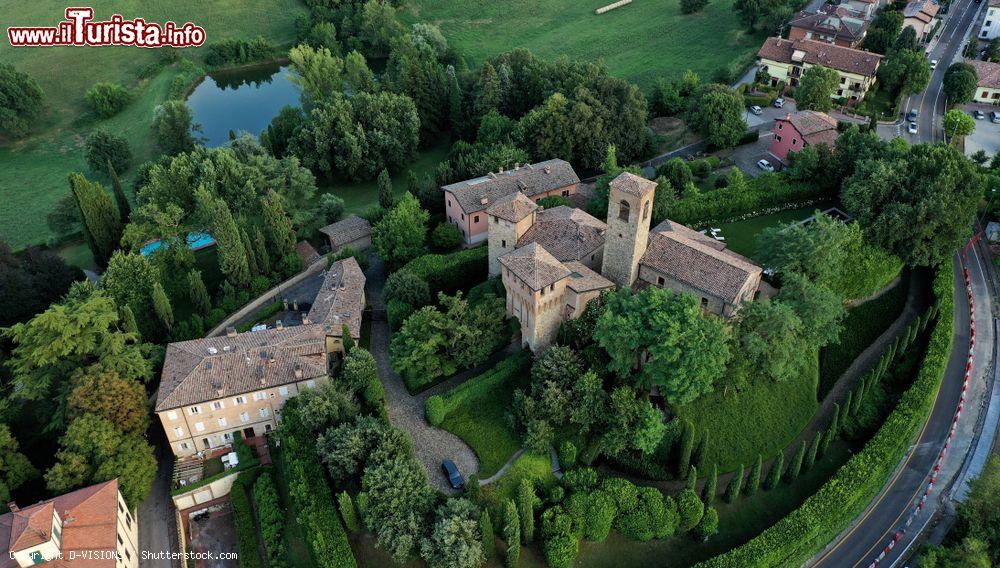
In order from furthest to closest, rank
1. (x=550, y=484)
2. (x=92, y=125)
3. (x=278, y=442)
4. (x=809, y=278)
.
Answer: (x=92, y=125) < (x=809, y=278) < (x=278, y=442) < (x=550, y=484)

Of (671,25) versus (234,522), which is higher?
(671,25)

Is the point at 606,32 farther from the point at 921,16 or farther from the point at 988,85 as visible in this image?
the point at 988,85

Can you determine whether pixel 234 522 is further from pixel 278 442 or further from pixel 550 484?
pixel 550 484

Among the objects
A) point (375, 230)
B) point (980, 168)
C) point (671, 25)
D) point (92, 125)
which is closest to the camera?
point (375, 230)

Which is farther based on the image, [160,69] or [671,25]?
[671,25]

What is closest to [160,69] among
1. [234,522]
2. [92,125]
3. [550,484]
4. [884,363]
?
[92,125]
